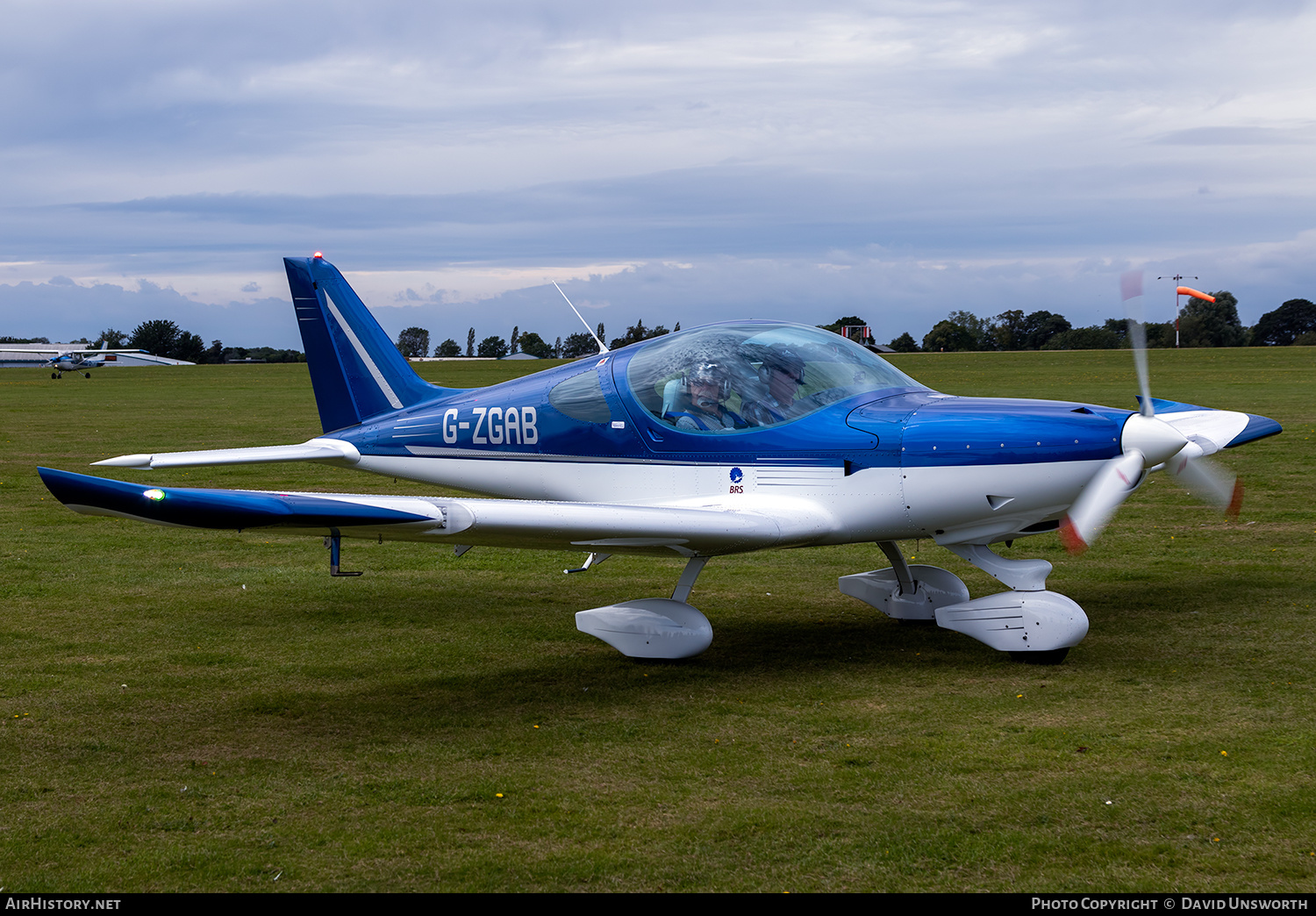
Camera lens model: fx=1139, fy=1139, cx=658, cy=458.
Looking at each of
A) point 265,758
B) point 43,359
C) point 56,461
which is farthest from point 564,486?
point 43,359

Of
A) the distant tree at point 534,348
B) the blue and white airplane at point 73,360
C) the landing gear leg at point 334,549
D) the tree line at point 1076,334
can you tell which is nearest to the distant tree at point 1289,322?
the tree line at point 1076,334

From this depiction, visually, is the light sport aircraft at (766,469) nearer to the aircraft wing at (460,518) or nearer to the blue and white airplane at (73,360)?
the aircraft wing at (460,518)

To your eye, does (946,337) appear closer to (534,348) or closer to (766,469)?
(534,348)

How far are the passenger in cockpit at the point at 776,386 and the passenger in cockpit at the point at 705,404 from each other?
0.11 m

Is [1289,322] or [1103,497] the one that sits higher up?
[1289,322]

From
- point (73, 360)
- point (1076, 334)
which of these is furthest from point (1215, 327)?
point (73, 360)

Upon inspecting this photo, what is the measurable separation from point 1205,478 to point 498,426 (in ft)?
15.4

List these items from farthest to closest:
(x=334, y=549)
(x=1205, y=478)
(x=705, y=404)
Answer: (x=705, y=404)
(x=1205, y=478)
(x=334, y=549)

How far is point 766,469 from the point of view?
7207 mm

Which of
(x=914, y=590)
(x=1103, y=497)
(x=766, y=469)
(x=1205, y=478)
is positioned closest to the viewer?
(x=1103, y=497)

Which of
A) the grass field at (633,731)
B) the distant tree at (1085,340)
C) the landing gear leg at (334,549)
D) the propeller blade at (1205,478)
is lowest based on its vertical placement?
the grass field at (633,731)

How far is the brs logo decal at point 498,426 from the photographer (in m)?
8.15

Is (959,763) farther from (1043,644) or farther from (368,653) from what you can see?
(368,653)

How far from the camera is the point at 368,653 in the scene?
755 cm
